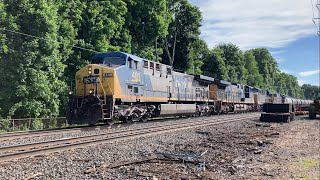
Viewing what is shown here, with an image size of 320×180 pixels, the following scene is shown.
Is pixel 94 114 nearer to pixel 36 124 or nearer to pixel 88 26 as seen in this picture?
pixel 36 124

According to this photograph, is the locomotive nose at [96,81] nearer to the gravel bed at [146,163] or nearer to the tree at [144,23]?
the gravel bed at [146,163]

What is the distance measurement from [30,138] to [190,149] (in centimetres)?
643

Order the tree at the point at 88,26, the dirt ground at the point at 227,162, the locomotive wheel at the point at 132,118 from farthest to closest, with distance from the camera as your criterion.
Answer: the tree at the point at 88,26, the locomotive wheel at the point at 132,118, the dirt ground at the point at 227,162

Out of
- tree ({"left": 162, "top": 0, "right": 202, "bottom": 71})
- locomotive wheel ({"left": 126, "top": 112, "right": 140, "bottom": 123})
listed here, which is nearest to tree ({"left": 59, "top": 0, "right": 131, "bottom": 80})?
locomotive wheel ({"left": 126, "top": 112, "right": 140, "bottom": 123})

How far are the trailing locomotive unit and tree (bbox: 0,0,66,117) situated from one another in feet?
16.2

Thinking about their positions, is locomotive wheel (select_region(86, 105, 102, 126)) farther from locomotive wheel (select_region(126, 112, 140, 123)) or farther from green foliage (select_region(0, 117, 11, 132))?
green foliage (select_region(0, 117, 11, 132))

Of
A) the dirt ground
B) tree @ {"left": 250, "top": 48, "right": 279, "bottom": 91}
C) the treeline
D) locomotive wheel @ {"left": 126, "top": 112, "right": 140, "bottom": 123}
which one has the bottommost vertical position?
the dirt ground

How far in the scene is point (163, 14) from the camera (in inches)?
1564

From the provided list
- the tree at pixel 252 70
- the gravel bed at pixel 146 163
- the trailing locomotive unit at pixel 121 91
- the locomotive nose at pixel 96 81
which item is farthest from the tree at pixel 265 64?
the gravel bed at pixel 146 163

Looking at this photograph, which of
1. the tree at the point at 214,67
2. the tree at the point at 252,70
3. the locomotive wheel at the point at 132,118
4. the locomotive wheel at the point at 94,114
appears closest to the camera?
the locomotive wheel at the point at 94,114

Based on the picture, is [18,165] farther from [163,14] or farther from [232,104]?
[163,14]

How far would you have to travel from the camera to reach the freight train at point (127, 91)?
16842 millimetres

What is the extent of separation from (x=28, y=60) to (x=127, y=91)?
23.9 ft

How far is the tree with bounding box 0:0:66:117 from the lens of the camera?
2103 centimetres
